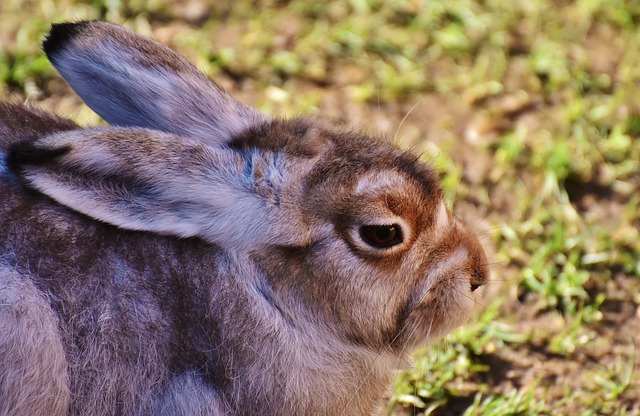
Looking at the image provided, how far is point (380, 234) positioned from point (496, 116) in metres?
2.41

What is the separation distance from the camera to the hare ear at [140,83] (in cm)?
355

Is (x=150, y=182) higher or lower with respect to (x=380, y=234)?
lower

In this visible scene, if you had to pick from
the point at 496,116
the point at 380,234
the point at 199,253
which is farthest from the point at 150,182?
the point at 496,116

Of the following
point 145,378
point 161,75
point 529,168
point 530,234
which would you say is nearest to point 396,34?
point 529,168

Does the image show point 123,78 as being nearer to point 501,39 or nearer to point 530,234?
point 530,234

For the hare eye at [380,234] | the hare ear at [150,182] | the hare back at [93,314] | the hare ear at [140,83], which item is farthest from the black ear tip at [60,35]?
the hare eye at [380,234]

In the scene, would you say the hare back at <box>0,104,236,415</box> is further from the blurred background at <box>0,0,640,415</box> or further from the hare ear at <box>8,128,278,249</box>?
the blurred background at <box>0,0,640,415</box>

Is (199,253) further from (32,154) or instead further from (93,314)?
(32,154)

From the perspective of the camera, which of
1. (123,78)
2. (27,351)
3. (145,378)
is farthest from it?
(123,78)

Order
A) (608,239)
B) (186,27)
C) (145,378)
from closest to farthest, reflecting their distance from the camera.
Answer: (145,378) → (608,239) → (186,27)

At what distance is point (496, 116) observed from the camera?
562 centimetres

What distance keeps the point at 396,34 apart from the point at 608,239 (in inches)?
73.2

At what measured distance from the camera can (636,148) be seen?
5.46 metres

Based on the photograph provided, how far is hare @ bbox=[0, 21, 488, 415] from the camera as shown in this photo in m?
3.17
